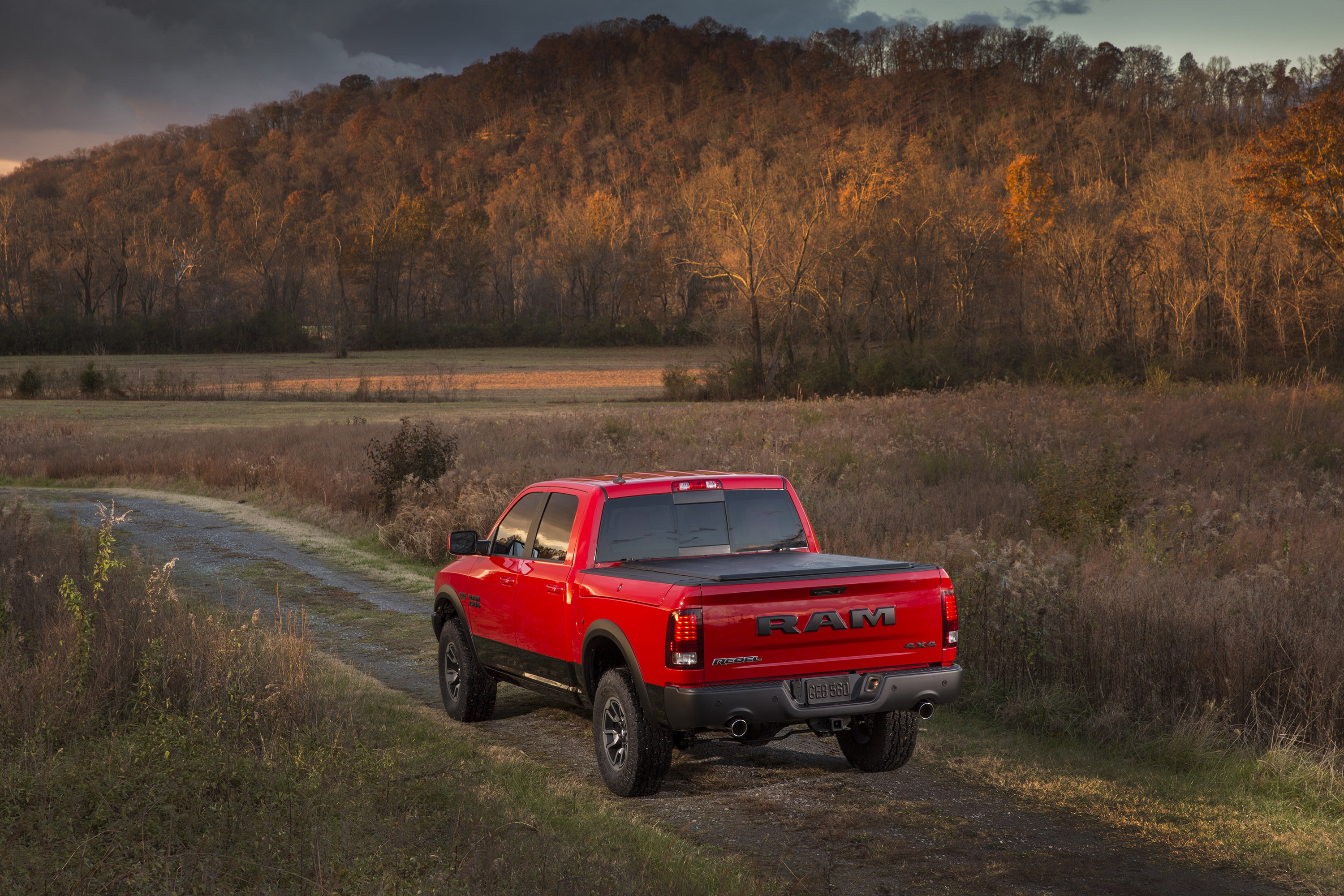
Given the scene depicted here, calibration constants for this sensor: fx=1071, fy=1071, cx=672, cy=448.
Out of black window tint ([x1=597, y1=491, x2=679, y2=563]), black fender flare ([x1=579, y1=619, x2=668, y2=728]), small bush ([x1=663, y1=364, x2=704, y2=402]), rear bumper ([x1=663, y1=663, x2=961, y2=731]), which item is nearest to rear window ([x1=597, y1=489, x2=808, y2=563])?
black window tint ([x1=597, y1=491, x2=679, y2=563])

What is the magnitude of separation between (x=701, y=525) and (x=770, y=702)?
5.81 ft

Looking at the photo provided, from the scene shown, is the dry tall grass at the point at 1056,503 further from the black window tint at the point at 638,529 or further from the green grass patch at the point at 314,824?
the green grass patch at the point at 314,824

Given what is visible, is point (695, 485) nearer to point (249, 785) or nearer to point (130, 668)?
point (249, 785)

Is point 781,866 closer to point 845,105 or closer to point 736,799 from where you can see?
point 736,799

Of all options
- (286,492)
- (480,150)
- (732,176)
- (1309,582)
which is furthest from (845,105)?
(1309,582)

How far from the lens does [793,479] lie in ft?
59.7

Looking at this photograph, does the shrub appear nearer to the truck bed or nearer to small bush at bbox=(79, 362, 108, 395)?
the truck bed

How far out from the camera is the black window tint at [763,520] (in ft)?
24.7

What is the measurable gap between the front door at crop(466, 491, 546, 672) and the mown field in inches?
141

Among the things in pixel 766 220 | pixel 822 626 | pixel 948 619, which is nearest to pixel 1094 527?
pixel 948 619

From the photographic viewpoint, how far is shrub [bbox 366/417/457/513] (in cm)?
2139

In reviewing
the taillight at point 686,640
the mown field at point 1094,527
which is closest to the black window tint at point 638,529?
the taillight at point 686,640

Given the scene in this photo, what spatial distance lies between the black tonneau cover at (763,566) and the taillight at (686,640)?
256 mm

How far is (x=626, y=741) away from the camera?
259 inches
